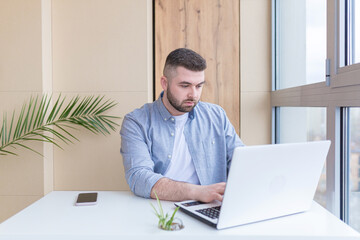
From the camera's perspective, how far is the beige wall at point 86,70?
2918mm

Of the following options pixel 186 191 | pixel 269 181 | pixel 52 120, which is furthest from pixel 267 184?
pixel 52 120

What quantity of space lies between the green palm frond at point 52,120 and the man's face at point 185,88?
989 mm

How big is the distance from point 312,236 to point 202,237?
340 mm

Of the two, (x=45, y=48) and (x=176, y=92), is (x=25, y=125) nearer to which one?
(x=45, y=48)

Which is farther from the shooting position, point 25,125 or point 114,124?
point 114,124

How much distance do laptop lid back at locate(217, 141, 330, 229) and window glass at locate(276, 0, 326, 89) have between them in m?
0.83

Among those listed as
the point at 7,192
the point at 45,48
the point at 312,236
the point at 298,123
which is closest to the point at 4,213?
the point at 7,192

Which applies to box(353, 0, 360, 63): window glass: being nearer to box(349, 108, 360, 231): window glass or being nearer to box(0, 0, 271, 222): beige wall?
box(349, 108, 360, 231): window glass

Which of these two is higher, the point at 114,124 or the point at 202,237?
the point at 114,124

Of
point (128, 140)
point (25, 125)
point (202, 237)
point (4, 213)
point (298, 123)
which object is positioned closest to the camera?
point (202, 237)

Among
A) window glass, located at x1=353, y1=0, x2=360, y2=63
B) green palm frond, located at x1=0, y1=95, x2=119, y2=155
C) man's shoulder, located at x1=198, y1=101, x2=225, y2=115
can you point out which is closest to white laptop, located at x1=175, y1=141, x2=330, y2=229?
window glass, located at x1=353, y1=0, x2=360, y2=63

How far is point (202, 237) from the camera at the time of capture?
1.17m

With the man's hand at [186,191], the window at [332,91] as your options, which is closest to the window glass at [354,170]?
the window at [332,91]

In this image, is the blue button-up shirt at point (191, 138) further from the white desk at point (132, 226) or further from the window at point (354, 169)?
the window at point (354, 169)
